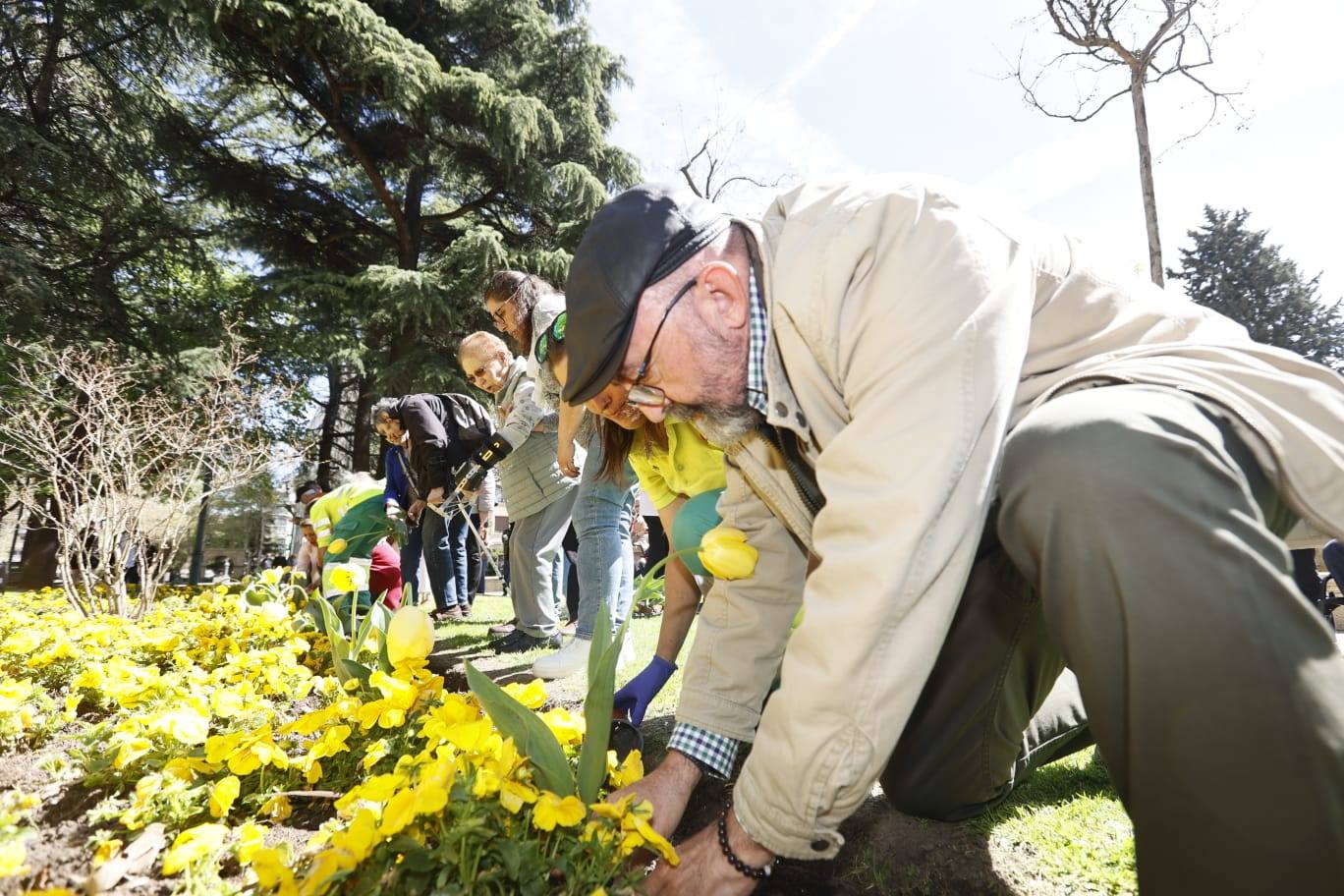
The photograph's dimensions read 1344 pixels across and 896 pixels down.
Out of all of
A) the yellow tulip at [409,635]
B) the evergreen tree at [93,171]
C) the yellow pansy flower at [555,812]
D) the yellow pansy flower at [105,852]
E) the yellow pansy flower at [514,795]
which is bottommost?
the yellow pansy flower at [105,852]

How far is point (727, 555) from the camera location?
1.35 metres

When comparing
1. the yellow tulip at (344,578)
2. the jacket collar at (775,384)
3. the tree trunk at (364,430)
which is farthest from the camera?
the tree trunk at (364,430)

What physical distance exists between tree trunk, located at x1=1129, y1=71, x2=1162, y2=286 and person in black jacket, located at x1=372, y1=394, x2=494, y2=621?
5.54 metres

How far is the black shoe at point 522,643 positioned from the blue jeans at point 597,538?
750 mm

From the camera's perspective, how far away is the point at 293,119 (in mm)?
13758

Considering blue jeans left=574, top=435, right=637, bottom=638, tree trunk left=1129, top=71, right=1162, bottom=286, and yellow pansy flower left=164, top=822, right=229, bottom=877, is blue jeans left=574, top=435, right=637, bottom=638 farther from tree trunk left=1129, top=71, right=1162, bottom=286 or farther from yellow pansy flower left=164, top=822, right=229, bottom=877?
tree trunk left=1129, top=71, right=1162, bottom=286

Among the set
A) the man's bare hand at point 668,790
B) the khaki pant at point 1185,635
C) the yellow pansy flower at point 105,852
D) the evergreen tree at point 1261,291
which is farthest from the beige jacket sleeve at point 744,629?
the evergreen tree at point 1261,291

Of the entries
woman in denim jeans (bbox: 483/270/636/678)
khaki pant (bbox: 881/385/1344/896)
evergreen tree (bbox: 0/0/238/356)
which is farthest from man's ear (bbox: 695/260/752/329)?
evergreen tree (bbox: 0/0/238/356)

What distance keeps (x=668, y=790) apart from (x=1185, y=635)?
3.02 feet

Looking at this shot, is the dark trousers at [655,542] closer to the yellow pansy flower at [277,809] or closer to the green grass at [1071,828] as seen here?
the green grass at [1071,828]

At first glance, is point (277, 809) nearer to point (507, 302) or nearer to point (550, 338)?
point (550, 338)

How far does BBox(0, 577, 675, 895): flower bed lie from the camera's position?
102cm

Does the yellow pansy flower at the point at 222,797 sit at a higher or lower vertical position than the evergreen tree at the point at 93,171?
lower

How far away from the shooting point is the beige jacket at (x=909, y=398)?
0.91 metres
